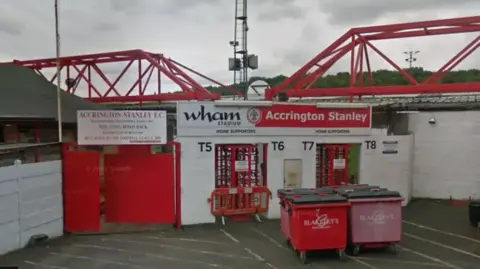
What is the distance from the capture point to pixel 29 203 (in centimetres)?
878

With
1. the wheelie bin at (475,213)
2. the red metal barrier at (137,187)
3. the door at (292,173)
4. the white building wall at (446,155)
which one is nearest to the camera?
the wheelie bin at (475,213)

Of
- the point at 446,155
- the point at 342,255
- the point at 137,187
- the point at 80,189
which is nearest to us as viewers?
the point at 342,255

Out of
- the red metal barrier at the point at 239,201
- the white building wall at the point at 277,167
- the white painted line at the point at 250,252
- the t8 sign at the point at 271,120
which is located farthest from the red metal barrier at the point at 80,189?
the white painted line at the point at 250,252

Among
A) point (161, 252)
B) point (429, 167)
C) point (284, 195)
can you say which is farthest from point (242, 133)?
point (429, 167)

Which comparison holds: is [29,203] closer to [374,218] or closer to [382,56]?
[374,218]

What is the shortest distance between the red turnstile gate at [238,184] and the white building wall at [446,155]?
6094mm

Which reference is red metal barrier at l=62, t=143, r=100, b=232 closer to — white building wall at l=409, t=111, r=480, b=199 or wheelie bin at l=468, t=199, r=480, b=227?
wheelie bin at l=468, t=199, r=480, b=227

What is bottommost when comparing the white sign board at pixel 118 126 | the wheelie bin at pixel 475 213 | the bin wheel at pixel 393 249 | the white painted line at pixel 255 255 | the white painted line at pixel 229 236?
the white painted line at pixel 229 236

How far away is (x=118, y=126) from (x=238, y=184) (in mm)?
3799

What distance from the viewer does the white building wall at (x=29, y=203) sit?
823 cm

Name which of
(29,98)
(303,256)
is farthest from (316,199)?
(29,98)

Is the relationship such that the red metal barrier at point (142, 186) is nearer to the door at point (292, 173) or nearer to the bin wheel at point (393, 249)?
the door at point (292, 173)

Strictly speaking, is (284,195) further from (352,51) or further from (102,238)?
(352,51)

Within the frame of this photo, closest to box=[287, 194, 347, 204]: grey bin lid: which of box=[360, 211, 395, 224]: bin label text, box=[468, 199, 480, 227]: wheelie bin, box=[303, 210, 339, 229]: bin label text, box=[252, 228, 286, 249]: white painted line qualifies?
box=[303, 210, 339, 229]: bin label text
